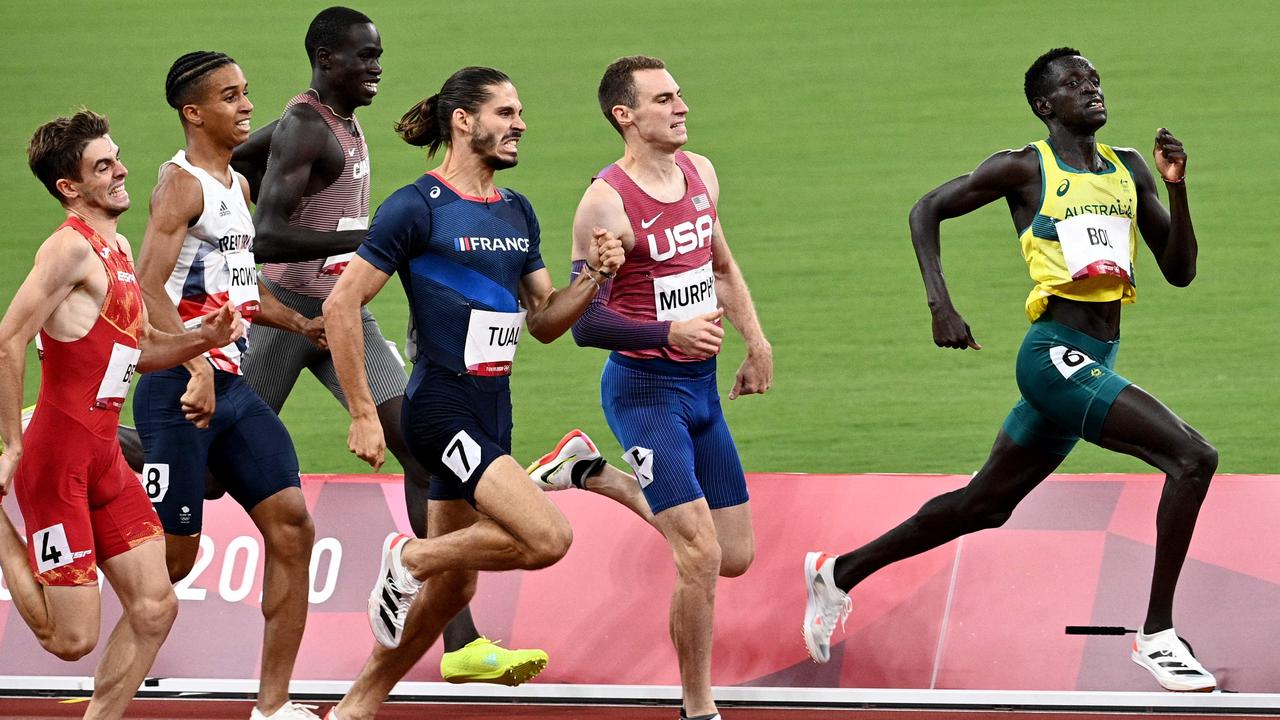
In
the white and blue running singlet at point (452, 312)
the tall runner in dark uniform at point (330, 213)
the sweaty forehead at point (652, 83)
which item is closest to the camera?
the white and blue running singlet at point (452, 312)

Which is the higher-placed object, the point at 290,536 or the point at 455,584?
the point at 290,536

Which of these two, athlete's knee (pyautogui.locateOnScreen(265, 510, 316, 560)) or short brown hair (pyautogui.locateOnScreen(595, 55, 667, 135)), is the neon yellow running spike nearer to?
athlete's knee (pyautogui.locateOnScreen(265, 510, 316, 560))

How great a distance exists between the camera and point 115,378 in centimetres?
570

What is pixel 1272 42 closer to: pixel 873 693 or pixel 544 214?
pixel 544 214

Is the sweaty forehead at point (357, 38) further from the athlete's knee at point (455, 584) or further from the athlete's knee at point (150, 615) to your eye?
the athlete's knee at point (150, 615)

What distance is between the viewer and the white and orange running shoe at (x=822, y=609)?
6.93 metres

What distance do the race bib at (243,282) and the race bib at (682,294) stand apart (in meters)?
1.41

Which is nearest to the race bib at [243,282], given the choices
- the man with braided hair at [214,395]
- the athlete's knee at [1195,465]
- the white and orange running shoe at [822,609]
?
the man with braided hair at [214,395]

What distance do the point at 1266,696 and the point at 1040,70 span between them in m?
2.39

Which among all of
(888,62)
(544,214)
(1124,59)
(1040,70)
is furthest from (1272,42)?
(1040,70)

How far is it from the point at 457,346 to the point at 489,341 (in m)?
0.11

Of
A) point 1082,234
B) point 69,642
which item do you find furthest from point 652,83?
point 69,642

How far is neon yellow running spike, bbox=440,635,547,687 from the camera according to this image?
686cm

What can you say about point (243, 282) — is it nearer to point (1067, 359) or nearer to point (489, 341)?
point (489, 341)
